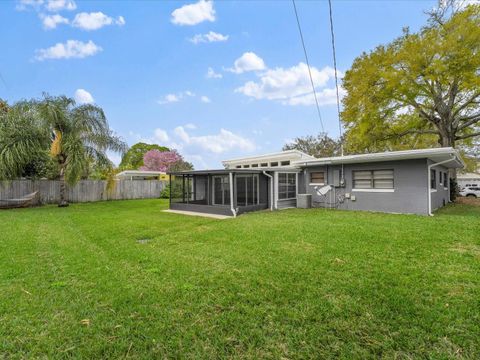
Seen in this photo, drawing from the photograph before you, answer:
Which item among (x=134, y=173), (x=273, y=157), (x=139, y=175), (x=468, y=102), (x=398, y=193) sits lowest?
(x=398, y=193)

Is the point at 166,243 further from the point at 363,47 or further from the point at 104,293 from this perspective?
the point at 363,47

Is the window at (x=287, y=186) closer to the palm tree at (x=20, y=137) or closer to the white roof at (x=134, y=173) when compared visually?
the palm tree at (x=20, y=137)

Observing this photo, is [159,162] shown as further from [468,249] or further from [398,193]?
[468,249]

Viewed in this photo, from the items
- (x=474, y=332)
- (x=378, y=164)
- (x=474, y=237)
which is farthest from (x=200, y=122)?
(x=474, y=332)

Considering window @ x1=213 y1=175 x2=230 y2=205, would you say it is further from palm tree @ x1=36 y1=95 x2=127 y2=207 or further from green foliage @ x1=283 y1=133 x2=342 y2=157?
green foliage @ x1=283 y1=133 x2=342 y2=157

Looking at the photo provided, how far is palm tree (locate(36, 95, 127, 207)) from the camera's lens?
12172 mm

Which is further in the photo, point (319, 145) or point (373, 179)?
point (319, 145)

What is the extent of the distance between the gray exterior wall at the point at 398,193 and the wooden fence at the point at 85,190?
13.7 metres

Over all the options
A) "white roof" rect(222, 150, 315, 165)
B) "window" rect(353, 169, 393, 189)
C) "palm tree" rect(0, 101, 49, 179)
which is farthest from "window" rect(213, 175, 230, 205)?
"palm tree" rect(0, 101, 49, 179)

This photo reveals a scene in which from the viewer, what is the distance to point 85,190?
16.2m

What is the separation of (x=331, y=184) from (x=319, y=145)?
64.1ft

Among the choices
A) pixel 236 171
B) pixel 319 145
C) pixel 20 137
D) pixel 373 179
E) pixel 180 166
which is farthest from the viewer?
pixel 180 166

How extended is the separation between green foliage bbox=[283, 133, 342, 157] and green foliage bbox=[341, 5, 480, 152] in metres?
9.42

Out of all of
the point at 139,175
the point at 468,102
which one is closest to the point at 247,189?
the point at 468,102
